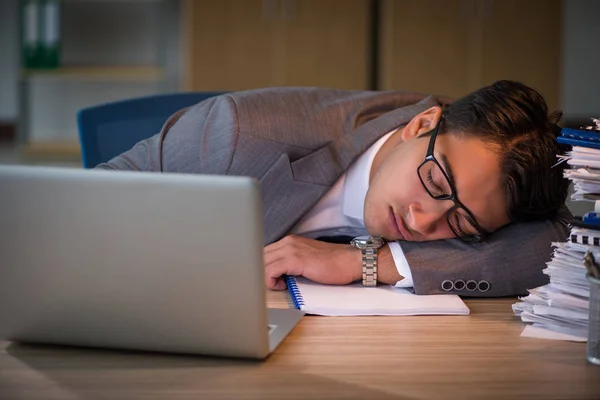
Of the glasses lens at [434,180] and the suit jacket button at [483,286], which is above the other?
the glasses lens at [434,180]

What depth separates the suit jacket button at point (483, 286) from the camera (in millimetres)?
1340

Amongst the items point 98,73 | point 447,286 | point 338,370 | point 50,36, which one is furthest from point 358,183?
point 50,36

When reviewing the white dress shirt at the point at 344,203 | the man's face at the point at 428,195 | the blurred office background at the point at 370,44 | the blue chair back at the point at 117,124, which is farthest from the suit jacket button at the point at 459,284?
the blurred office background at the point at 370,44

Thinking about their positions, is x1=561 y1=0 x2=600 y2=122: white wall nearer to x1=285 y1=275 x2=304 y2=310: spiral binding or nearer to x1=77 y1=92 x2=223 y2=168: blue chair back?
x1=77 y1=92 x2=223 y2=168: blue chair back

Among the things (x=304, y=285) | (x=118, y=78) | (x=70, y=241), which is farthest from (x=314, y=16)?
(x=70, y=241)

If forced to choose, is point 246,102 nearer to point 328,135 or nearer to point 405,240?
point 328,135

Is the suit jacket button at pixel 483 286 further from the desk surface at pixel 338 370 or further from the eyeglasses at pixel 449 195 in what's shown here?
the desk surface at pixel 338 370

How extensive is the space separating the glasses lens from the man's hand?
0.52 feet

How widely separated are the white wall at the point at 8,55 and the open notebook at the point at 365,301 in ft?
17.1

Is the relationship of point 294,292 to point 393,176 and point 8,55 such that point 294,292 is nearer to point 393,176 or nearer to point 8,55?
point 393,176

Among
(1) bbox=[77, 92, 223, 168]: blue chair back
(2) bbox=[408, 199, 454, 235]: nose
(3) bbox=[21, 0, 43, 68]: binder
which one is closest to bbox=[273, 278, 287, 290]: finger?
(2) bbox=[408, 199, 454, 235]: nose

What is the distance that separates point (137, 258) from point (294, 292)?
421mm

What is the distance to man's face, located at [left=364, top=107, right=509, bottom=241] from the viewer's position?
1420 mm

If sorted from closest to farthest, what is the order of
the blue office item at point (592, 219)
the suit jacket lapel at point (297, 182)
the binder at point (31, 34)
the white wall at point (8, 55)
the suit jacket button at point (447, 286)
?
the blue office item at point (592, 219)
the suit jacket button at point (447, 286)
the suit jacket lapel at point (297, 182)
the binder at point (31, 34)
the white wall at point (8, 55)
